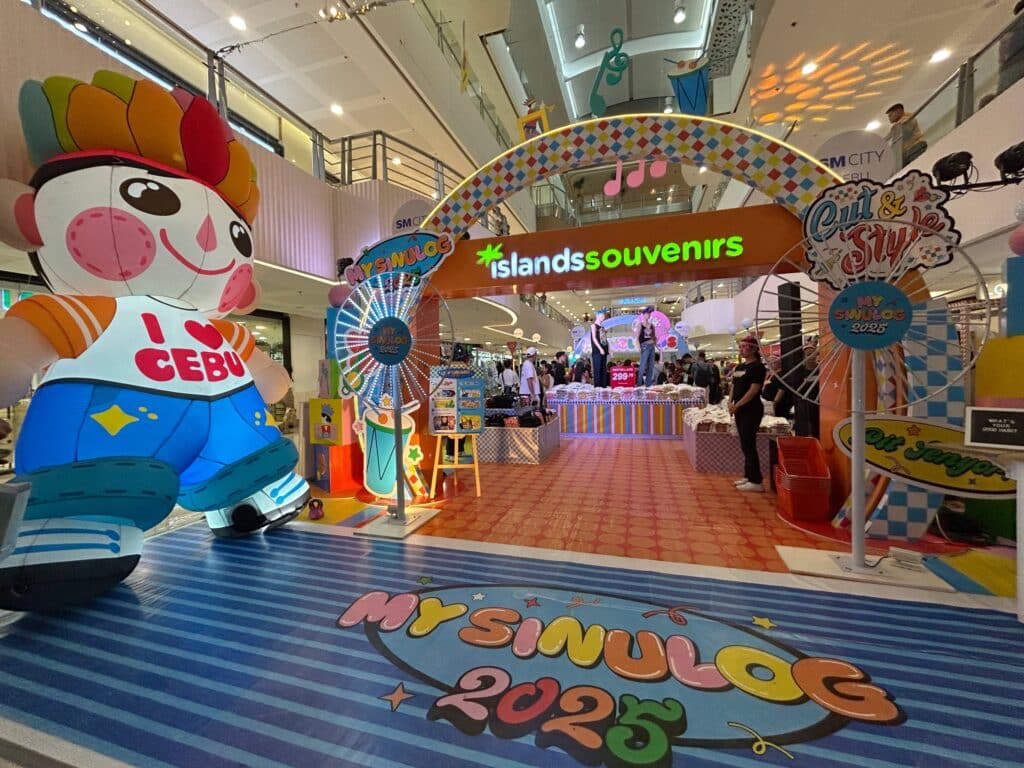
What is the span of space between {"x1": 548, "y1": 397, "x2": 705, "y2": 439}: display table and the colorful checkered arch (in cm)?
471

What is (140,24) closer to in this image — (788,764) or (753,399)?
(753,399)

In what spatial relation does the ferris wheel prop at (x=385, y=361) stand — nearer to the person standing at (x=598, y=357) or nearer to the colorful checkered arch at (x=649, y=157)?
the colorful checkered arch at (x=649, y=157)

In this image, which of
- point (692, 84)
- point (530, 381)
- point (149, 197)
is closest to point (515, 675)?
point (149, 197)

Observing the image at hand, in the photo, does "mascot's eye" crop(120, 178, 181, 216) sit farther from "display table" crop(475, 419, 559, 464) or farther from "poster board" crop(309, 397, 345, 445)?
"display table" crop(475, 419, 559, 464)

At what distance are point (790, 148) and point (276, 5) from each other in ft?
21.5

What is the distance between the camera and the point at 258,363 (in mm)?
3375

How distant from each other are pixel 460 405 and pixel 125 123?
3130 millimetres

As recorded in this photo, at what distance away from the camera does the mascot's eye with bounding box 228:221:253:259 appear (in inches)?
113

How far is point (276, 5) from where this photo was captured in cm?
555

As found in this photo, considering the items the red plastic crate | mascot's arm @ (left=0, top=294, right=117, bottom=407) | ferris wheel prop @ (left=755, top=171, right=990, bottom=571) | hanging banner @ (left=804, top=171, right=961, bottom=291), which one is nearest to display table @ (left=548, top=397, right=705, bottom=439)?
the red plastic crate

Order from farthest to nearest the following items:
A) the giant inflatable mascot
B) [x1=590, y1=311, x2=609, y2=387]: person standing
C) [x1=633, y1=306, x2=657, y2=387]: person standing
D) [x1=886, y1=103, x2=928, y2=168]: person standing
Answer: [x1=590, y1=311, x2=609, y2=387]: person standing → [x1=633, y1=306, x2=657, y2=387]: person standing → [x1=886, y1=103, x2=928, y2=168]: person standing → the giant inflatable mascot

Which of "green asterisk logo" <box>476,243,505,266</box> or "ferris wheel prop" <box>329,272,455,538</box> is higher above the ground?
"green asterisk logo" <box>476,243,505,266</box>

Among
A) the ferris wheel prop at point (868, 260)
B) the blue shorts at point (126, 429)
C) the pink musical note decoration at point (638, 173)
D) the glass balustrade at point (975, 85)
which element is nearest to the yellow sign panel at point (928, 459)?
the ferris wheel prop at point (868, 260)

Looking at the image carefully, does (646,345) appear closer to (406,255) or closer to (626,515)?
(626,515)
